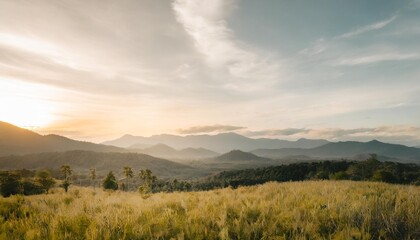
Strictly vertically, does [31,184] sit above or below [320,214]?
below

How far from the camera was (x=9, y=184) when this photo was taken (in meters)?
49.7

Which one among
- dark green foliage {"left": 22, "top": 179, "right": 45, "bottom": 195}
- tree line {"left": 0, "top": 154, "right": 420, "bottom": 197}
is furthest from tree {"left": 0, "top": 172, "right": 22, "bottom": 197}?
dark green foliage {"left": 22, "top": 179, "right": 45, "bottom": 195}

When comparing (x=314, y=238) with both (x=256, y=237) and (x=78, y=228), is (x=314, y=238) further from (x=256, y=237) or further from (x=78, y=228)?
(x=78, y=228)

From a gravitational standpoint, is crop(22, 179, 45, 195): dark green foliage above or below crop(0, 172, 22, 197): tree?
below

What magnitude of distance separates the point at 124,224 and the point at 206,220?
157 cm

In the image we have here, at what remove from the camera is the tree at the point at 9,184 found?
48281mm

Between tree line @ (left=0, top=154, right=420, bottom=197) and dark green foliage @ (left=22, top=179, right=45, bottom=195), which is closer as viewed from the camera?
tree line @ (left=0, top=154, right=420, bottom=197)

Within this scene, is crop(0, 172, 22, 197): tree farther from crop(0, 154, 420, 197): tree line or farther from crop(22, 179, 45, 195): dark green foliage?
crop(22, 179, 45, 195): dark green foliage

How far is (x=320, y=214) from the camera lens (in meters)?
5.41

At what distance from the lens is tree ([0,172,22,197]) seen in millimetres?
48281

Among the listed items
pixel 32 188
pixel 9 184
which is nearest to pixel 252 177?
pixel 32 188

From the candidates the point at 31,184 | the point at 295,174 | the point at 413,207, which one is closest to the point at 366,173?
the point at 295,174

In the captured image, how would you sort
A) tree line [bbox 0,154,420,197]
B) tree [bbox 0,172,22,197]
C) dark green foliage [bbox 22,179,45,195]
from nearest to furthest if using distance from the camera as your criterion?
tree [bbox 0,172,22,197] < tree line [bbox 0,154,420,197] < dark green foliage [bbox 22,179,45,195]

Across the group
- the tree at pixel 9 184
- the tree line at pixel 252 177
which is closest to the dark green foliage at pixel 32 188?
the tree line at pixel 252 177
